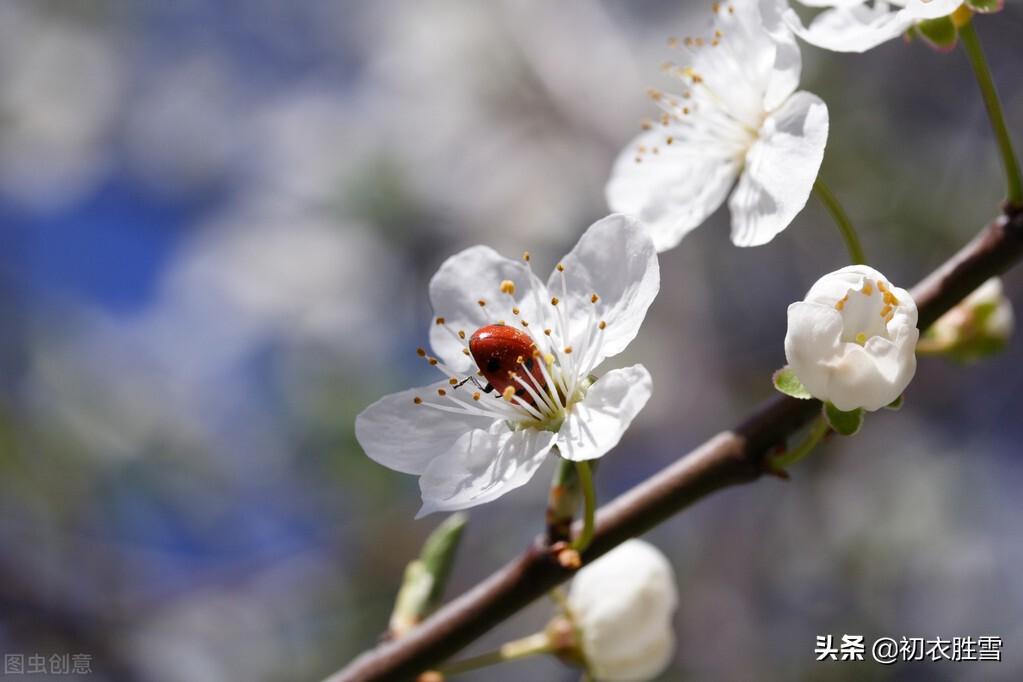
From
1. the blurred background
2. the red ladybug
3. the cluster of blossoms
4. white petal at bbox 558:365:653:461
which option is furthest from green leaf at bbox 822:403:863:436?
the blurred background

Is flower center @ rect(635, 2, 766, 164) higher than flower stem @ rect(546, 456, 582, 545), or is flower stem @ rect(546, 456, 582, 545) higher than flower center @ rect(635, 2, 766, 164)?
flower center @ rect(635, 2, 766, 164)

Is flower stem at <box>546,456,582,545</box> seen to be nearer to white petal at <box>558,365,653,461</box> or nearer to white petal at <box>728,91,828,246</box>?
white petal at <box>558,365,653,461</box>

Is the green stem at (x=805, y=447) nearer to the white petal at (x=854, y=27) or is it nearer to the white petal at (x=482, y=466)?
the white petal at (x=482, y=466)

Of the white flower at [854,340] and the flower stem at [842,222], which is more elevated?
the flower stem at [842,222]

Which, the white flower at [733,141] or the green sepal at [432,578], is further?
the green sepal at [432,578]


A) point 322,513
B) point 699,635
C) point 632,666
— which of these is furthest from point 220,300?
point 632,666

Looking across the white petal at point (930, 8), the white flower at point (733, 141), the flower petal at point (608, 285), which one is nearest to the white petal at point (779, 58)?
the white flower at point (733, 141)

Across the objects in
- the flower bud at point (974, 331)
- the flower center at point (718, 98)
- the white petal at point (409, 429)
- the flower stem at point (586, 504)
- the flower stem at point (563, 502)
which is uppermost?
the flower center at point (718, 98)
